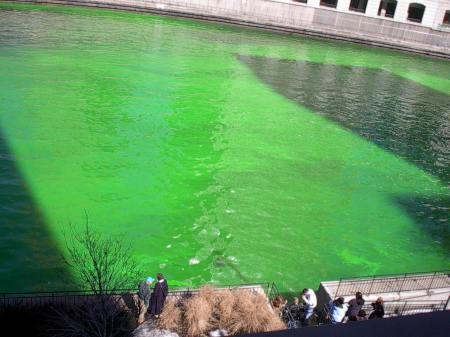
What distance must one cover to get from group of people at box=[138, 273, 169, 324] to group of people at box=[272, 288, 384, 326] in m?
2.54

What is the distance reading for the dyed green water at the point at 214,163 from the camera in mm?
13617

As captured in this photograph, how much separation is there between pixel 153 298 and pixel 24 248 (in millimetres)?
5135

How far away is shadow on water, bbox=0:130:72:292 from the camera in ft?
37.9

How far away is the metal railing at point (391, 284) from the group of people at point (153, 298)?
401cm

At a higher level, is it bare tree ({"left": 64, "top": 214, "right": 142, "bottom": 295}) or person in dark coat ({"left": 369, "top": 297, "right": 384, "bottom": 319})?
person in dark coat ({"left": 369, "top": 297, "right": 384, "bottom": 319})

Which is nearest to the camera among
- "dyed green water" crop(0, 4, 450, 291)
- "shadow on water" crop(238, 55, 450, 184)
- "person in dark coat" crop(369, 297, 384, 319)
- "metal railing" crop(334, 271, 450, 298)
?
"person in dark coat" crop(369, 297, 384, 319)

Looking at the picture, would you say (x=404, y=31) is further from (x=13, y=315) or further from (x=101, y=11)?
(x=13, y=315)

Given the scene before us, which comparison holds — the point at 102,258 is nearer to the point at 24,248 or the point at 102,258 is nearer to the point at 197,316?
the point at 24,248

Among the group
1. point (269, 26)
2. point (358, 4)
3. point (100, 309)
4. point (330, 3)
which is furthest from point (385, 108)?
point (358, 4)

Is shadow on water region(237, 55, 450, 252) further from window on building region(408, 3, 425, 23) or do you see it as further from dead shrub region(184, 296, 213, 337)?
window on building region(408, 3, 425, 23)

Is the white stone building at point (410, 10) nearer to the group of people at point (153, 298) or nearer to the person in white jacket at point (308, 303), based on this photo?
the person in white jacket at point (308, 303)

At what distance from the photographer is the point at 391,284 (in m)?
11.4

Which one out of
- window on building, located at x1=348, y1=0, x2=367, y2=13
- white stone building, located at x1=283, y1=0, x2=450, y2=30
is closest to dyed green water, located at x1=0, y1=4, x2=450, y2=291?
white stone building, located at x1=283, y1=0, x2=450, y2=30

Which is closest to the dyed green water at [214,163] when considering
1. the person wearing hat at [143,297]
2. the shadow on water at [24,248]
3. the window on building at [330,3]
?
the shadow on water at [24,248]
